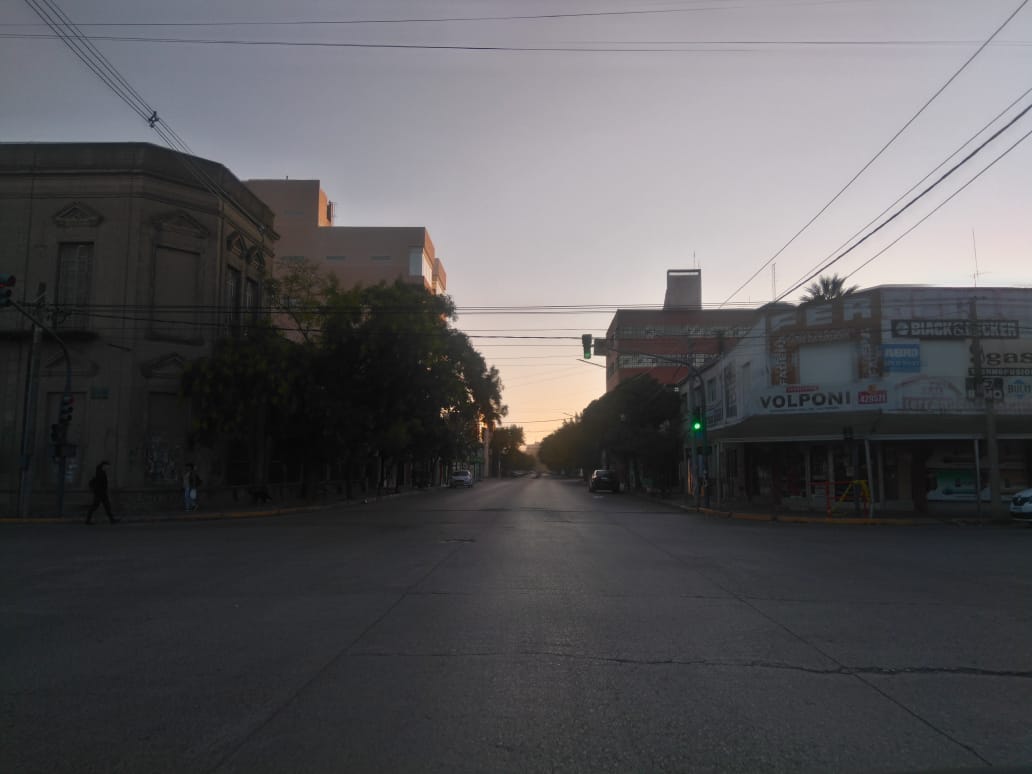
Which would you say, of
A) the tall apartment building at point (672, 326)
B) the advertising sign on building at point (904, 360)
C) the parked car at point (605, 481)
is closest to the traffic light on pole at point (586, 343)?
the advertising sign on building at point (904, 360)

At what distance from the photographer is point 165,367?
30531 mm

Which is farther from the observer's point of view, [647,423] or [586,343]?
[647,423]

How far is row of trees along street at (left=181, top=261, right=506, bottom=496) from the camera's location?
30.4 metres

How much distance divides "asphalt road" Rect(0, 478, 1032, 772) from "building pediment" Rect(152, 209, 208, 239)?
63.4 ft

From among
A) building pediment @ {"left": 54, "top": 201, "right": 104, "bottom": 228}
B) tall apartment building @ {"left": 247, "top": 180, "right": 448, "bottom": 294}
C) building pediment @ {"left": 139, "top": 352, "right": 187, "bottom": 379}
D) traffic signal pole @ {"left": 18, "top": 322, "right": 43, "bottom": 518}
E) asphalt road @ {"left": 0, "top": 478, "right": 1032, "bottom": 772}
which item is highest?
tall apartment building @ {"left": 247, "top": 180, "right": 448, "bottom": 294}

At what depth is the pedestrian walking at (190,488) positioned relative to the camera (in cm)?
2859

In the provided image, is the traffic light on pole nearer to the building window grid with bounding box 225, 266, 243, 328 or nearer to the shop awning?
the shop awning

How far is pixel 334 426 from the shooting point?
33312 millimetres

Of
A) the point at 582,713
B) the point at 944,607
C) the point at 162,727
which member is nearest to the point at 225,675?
the point at 162,727

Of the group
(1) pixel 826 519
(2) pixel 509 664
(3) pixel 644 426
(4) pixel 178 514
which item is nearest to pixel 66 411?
(4) pixel 178 514

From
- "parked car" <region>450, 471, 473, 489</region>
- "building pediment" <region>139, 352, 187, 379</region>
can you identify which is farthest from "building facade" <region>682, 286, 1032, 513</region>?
"parked car" <region>450, 471, 473, 489</region>

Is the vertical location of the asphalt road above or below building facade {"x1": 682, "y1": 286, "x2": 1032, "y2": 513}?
below

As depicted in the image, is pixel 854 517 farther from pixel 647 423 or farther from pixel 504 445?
pixel 504 445

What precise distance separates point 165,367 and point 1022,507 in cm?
2928
